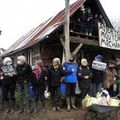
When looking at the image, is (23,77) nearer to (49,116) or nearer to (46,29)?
(49,116)

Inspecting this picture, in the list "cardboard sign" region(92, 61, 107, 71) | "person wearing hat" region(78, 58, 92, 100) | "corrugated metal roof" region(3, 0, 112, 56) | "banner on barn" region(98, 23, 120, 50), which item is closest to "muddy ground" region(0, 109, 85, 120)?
"person wearing hat" region(78, 58, 92, 100)

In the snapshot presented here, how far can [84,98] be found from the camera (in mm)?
11617

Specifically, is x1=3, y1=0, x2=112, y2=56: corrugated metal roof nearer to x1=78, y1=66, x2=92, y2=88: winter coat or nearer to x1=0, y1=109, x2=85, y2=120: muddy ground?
x1=78, y1=66, x2=92, y2=88: winter coat

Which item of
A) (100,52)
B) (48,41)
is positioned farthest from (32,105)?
(100,52)

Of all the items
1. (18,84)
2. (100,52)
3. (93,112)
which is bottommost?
(93,112)

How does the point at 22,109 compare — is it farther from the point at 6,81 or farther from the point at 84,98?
the point at 84,98

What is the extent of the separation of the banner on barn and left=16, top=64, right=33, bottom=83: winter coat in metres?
7.11

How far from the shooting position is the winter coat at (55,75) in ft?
37.8

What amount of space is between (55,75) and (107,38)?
7250mm

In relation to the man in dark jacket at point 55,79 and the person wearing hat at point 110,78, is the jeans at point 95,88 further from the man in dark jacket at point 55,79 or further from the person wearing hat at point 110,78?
the man in dark jacket at point 55,79

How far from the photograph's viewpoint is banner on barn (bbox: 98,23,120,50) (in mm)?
17938

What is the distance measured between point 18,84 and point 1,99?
2.66 feet

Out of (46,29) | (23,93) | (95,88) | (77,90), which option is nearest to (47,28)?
(46,29)

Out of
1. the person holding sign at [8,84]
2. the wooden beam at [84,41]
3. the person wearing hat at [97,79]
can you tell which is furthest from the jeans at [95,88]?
the wooden beam at [84,41]
